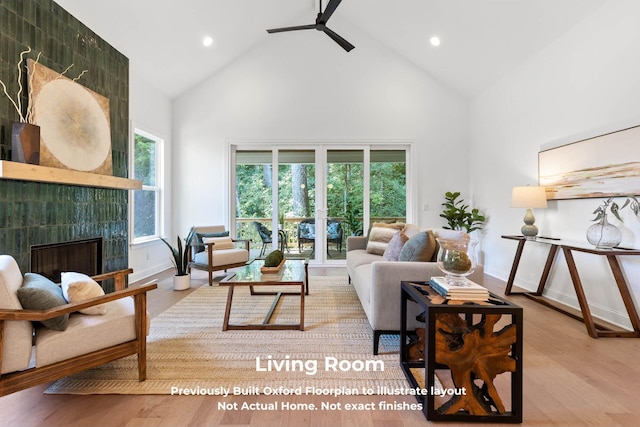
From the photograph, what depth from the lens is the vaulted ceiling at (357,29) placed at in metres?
3.28

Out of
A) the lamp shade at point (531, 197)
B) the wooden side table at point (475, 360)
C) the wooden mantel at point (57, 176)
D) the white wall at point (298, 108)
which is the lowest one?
the wooden side table at point (475, 360)

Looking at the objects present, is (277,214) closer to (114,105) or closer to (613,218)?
(114,105)

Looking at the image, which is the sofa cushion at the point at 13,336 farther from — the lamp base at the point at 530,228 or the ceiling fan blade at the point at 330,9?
the lamp base at the point at 530,228

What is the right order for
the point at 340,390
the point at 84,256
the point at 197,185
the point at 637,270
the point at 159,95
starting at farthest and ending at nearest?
1. the point at 197,185
2. the point at 159,95
3. the point at 84,256
4. the point at 637,270
5. the point at 340,390

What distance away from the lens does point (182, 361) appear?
2.02m

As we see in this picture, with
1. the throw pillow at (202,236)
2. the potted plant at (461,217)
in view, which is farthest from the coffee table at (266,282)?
the potted plant at (461,217)

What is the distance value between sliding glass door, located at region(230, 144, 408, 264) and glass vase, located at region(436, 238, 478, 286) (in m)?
3.66

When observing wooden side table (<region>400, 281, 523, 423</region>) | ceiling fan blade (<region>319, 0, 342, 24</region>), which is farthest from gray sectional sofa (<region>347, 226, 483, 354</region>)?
ceiling fan blade (<region>319, 0, 342, 24</region>)

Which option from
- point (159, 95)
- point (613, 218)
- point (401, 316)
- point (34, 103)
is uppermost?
point (159, 95)

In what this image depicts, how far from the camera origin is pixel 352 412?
1544 mm

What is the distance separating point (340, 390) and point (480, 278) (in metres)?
1.23

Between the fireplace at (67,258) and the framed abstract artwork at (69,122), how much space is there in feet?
2.58

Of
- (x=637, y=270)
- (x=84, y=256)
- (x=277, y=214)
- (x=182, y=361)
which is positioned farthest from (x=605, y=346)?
(x=84, y=256)

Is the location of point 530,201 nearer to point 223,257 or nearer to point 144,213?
point 223,257
